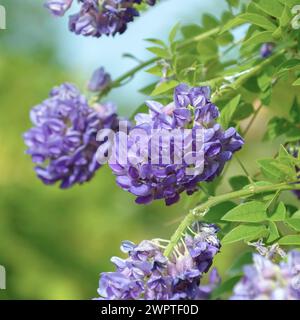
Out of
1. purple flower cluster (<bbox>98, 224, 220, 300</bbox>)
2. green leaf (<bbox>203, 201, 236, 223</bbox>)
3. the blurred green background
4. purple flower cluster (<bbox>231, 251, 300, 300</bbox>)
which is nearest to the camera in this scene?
purple flower cluster (<bbox>231, 251, 300, 300</bbox>)

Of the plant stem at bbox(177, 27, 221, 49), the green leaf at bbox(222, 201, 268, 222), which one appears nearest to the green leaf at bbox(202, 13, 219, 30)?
the plant stem at bbox(177, 27, 221, 49)

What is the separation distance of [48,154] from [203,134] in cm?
52

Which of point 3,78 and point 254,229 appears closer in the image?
point 254,229

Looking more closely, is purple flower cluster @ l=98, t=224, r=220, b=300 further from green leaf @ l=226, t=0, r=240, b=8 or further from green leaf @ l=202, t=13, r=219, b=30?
green leaf @ l=202, t=13, r=219, b=30

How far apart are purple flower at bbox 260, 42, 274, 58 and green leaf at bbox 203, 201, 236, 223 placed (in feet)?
1.05

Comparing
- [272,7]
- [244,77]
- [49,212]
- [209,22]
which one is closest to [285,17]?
[272,7]

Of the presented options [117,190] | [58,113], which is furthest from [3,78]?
[58,113]

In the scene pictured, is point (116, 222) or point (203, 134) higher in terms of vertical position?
point (203, 134)

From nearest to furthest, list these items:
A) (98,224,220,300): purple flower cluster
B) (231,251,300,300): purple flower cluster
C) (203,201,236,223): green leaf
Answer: (231,251,300,300): purple flower cluster → (98,224,220,300): purple flower cluster → (203,201,236,223): green leaf

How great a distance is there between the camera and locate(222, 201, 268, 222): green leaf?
123cm

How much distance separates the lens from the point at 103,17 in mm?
1544

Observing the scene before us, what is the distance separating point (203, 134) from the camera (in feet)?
4.03

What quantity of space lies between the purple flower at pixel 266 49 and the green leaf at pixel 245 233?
0.40 meters

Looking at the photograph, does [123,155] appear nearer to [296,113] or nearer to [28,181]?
[296,113]
